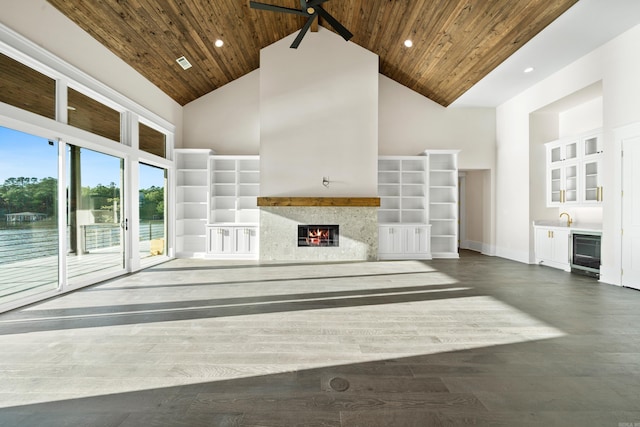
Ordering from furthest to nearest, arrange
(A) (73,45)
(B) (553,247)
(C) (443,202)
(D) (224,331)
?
(C) (443,202) < (B) (553,247) < (A) (73,45) < (D) (224,331)

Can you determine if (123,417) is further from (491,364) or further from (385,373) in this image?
(491,364)

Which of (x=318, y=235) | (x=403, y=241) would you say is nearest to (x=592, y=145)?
(x=403, y=241)

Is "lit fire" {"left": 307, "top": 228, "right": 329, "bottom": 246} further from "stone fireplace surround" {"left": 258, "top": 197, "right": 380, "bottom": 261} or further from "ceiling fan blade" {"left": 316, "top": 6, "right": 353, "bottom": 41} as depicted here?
"ceiling fan blade" {"left": 316, "top": 6, "right": 353, "bottom": 41}

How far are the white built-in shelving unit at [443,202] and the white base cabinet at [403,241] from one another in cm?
45

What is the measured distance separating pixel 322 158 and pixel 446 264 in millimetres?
3501

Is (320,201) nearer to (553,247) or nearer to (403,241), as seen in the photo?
(403,241)

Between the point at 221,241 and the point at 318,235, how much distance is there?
2.23 metres

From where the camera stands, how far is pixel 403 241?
24.3 feet

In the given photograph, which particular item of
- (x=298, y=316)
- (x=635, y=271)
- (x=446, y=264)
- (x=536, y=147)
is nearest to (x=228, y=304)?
(x=298, y=316)

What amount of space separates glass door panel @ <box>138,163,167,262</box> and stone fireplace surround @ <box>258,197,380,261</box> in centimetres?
218

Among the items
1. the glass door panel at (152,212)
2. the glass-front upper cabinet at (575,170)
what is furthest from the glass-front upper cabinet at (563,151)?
the glass door panel at (152,212)

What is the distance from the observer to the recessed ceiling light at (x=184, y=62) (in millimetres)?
6060

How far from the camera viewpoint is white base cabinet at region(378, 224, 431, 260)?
24.2 ft

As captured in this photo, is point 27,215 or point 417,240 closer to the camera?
point 27,215
